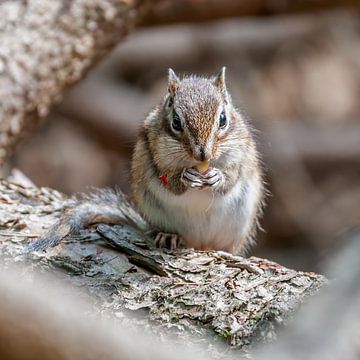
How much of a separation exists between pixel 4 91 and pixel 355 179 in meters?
5.07

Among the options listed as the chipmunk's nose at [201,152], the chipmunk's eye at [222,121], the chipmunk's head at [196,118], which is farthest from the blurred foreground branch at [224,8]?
the chipmunk's nose at [201,152]

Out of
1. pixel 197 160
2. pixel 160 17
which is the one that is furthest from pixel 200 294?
pixel 160 17

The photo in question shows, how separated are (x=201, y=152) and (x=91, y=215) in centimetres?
53

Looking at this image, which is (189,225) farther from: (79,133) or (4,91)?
(79,133)

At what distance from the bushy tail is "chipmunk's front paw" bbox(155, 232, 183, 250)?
0.17 m

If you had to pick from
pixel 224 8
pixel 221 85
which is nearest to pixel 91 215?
pixel 221 85

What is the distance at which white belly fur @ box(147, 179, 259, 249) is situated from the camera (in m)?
3.34

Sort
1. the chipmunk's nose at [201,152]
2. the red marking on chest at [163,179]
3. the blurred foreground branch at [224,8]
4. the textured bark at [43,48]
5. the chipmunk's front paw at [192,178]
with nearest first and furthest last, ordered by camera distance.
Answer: the chipmunk's nose at [201,152] < the chipmunk's front paw at [192,178] < the red marking on chest at [163,179] < the textured bark at [43,48] < the blurred foreground branch at [224,8]

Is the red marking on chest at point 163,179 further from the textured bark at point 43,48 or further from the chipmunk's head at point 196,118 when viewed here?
the textured bark at point 43,48

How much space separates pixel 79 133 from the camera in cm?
803

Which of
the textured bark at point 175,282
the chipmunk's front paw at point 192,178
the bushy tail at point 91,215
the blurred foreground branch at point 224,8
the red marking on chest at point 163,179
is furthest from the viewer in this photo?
the blurred foreground branch at point 224,8

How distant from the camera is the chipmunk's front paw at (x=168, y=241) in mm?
3131

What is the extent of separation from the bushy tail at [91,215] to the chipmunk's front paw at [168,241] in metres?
0.17

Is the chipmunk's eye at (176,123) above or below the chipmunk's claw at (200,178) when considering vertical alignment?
above
